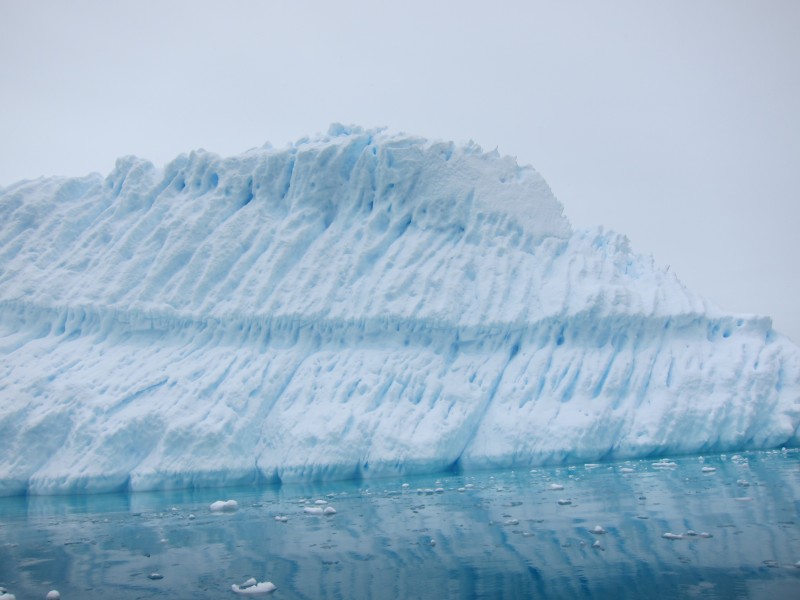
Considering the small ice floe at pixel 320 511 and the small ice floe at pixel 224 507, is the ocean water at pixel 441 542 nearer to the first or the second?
the small ice floe at pixel 320 511

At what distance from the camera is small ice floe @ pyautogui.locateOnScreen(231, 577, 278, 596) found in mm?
4668

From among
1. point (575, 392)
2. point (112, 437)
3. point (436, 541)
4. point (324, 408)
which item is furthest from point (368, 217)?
point (436, 541)

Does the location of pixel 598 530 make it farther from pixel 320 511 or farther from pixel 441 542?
pixel 320 511

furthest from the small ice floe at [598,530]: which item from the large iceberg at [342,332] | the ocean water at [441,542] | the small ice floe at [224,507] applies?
the large iceberg at [342,332]

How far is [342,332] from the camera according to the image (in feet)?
44.3

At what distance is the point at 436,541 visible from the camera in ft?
20.0

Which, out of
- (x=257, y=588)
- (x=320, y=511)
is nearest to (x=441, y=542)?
(x=257, y=588)

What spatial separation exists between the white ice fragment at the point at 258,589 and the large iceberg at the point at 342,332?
6782 mm

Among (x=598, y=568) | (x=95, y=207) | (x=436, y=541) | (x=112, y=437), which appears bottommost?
(x=112, y=437)

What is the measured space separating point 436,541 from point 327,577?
55.1 inches

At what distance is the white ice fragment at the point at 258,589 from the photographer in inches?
184

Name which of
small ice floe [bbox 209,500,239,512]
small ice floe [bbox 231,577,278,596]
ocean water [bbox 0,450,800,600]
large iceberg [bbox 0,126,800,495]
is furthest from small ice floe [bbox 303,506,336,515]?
large iceberg [bbox 0,126,800,495]

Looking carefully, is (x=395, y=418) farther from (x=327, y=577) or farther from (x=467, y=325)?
(x=327, y=577)

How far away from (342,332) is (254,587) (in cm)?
889
